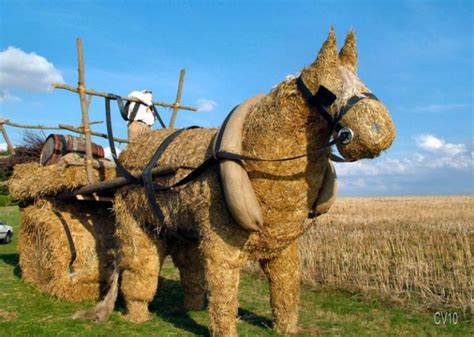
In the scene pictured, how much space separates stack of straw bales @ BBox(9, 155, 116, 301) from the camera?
8.23 meters

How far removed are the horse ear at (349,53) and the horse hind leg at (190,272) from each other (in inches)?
160

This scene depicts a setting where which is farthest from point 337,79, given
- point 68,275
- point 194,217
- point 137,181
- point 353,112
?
point 68,275

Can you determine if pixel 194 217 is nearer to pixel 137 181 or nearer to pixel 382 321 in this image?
pixel 137 181

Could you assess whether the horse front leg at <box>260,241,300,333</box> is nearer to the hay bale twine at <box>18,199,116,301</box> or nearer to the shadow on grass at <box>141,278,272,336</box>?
the shadow on grass at <box>141,278,272,336</box>

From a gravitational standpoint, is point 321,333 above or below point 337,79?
below

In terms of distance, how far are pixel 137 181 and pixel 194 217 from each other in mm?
1349

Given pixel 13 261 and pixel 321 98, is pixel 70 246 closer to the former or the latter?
pixel 321 98

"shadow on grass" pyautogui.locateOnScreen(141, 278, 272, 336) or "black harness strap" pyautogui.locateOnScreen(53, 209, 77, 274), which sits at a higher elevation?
"black harness strap" pyautogui.locateOnScreen(53, 209, 77, 274)

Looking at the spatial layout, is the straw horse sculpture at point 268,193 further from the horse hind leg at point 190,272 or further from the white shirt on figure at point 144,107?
the white shirt on figure at point 144,107

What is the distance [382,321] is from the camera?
6758mm

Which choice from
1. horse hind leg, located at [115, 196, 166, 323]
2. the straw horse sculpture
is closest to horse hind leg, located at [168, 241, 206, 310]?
horse hind leg, located at [115, 196, 166, 323]

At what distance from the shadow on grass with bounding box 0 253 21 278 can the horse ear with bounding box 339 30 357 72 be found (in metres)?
9.06

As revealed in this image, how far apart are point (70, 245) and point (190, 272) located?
2.28m

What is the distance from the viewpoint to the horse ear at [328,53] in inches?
172
